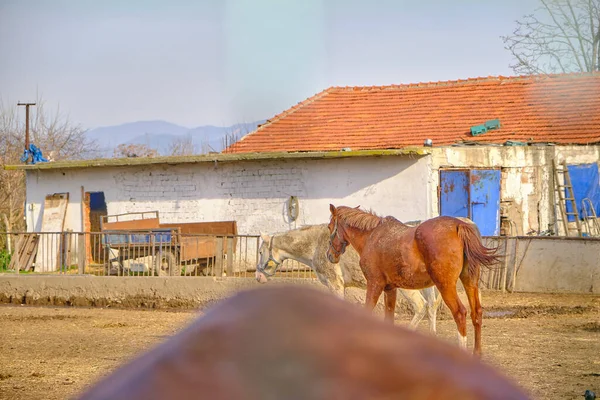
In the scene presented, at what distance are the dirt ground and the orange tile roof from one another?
6.93m

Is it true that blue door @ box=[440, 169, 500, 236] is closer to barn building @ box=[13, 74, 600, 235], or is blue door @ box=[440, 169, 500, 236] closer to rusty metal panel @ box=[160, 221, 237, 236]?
barn building @ box=[13, 74, 600, 235]

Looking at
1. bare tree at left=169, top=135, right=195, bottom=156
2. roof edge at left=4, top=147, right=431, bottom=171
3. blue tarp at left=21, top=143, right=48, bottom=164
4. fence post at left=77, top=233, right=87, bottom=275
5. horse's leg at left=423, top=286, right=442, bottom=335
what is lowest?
horse's leg at left=423, top=286, right=442, bottom=335

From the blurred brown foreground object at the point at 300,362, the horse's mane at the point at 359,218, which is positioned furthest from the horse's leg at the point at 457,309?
the blurred brown foreground object at the point at 300,362

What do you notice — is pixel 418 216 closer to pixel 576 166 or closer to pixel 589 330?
pixel 576 166

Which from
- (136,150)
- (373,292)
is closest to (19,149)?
(136,150)

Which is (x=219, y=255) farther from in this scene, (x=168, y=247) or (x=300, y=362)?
(x=300, y=362)

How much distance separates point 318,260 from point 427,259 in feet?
11.0

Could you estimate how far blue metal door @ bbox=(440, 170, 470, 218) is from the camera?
789 inches

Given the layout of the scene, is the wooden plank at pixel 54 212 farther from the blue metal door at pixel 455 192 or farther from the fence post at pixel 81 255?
the blue metal door at pixel 455 192

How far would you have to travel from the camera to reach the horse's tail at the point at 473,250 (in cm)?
848

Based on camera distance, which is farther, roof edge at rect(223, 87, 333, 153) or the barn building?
roof edge at rect(223, 87, 333, 153)

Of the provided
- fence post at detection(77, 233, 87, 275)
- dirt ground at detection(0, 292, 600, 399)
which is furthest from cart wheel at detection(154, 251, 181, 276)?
dirt ground at detection(0, 292, 600, 399)

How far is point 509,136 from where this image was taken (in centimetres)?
2120

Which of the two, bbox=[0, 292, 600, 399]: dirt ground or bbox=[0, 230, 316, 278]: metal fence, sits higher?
bbox=[0, 230, 316, 278]: metal fence
